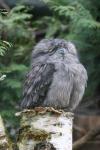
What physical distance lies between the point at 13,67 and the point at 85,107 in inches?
68.5

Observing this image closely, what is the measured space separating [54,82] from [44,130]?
770mm

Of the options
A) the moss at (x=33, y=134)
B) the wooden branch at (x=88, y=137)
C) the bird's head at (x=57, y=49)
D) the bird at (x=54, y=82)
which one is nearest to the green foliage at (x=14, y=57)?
the wooden branch at (x=88, y=137)

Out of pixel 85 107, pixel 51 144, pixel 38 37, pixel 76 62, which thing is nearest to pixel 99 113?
pixel 85 107

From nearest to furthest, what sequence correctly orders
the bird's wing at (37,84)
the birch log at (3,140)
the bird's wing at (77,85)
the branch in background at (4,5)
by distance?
1. the birch log at (3,140)
2. the bird's wing at (37,84)
3. the bird's wing at (77,85)
4. the branch in background at (4,5)

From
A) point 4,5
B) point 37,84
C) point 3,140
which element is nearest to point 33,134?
point 3,140

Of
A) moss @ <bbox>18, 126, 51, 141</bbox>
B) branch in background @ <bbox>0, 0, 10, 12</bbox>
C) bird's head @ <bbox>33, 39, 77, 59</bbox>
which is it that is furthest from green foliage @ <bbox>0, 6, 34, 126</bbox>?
moss @ <bbox>18, 126, 51, 141</bbox>

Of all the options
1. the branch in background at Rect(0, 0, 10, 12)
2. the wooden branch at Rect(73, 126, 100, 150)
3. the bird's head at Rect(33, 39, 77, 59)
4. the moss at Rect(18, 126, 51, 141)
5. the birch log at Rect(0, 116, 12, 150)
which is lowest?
the wooden branch at Rect(73, 126, 100, 150)

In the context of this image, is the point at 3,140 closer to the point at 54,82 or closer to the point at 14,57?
the point at 54,82

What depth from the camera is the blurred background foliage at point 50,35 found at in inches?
226

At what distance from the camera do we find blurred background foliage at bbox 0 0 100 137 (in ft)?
18.8

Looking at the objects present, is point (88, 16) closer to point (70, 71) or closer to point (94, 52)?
point (94, 52)

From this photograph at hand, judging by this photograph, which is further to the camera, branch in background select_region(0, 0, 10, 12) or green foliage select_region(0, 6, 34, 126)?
branch in background select_region(0, 0, 10, 12)

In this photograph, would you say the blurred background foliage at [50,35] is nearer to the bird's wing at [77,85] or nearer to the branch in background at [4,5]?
the branch in background at [4,5]

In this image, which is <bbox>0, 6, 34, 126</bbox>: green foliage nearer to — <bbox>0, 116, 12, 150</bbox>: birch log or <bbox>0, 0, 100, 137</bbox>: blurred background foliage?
<bbox>0, 0, 100, 137</bbox>: blurred background foliage
